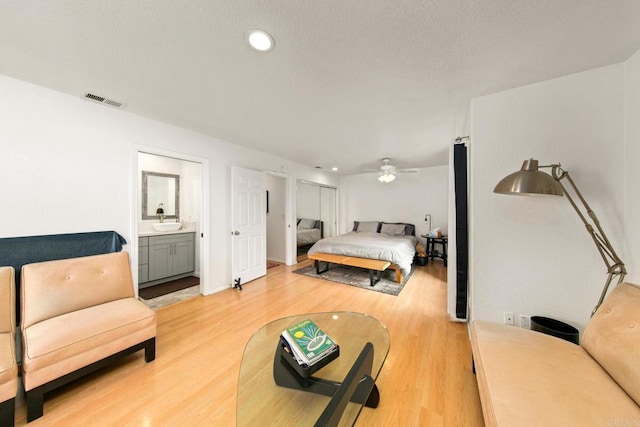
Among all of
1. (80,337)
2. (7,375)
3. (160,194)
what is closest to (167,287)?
(160,194)

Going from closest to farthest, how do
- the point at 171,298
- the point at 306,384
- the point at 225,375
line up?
the point at 306,384 → the point at 225,375 → the point at 171,298

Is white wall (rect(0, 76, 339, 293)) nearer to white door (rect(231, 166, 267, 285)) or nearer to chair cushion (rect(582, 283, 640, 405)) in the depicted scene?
white door (rect(231, 166, 267, 285))

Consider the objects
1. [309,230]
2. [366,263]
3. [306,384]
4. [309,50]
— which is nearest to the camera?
[306,384]

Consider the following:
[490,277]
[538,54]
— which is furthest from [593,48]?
[490,277]

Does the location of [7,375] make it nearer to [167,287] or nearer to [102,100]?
[102,100]

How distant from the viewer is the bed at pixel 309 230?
20.5ft

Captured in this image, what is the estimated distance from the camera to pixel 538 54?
1.50m

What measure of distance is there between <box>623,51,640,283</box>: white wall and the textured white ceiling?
7.0 inches

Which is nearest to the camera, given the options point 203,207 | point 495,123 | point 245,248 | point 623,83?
point 623,83

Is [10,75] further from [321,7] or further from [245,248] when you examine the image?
[245,248]

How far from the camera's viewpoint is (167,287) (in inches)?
138

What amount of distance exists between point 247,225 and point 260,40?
9.47 feet

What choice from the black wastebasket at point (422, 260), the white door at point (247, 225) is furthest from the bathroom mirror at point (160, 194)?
the black wastebasket at point (422, 260)

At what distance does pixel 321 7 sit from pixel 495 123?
1.75 meters
